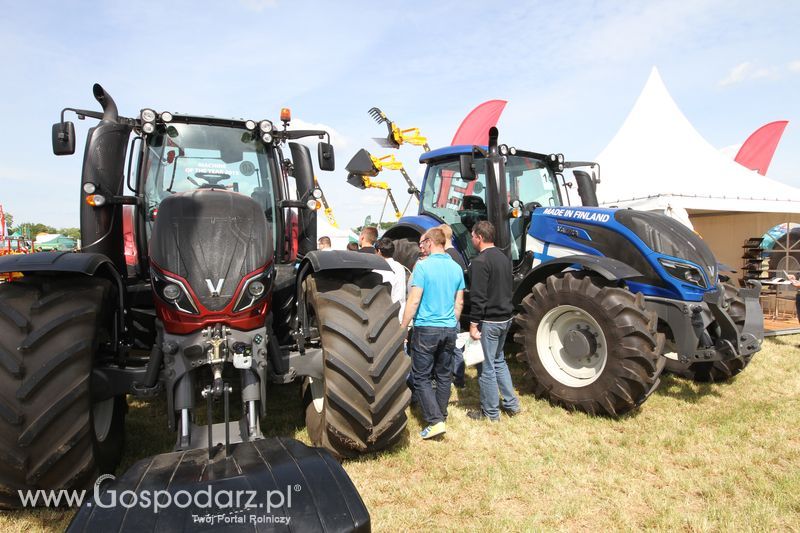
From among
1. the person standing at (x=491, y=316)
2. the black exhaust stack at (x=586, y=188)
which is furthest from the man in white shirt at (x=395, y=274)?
the black exhaust stack at (x=586, y=188)

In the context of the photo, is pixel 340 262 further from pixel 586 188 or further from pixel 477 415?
pixel 586 188

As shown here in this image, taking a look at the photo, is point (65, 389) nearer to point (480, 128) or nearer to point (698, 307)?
point (698, 307)

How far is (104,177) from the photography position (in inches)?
147

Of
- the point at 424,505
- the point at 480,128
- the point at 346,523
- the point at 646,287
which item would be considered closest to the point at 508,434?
the point at 424,505

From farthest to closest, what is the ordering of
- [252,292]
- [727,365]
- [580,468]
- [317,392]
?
→ [727,365] → [317,392] → [580,468] → [252,292]

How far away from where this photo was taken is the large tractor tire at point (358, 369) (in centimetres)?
304

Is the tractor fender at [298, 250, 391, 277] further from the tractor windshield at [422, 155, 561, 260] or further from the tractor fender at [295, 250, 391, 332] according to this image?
the tractor windshield at [422, 155, 561, 260]

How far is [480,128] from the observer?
1900cm

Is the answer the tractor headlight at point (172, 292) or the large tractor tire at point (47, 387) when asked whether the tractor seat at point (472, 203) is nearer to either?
the tractor headlight at point (172, 292)

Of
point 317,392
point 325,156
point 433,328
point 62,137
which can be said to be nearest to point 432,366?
point 433,328

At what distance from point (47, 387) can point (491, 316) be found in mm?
3113

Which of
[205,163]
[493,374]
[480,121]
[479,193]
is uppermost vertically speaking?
[480,121]

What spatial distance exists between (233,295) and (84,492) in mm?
1254

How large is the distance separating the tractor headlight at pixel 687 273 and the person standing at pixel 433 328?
1.96 meters
